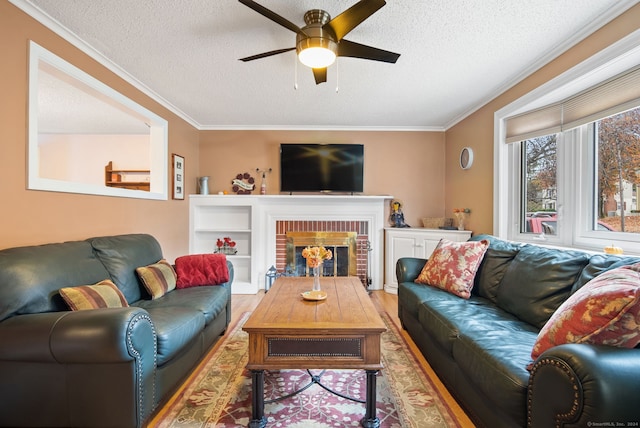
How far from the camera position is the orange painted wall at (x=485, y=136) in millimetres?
1925

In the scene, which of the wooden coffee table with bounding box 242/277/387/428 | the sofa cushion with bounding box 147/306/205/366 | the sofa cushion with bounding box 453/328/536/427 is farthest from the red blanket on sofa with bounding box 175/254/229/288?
the sofa cushion with bounding box 453/328/536/427

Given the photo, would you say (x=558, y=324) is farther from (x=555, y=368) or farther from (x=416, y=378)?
(x=416, y=378)

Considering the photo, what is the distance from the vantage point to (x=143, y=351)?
1471 mm

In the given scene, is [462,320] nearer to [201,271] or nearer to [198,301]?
[198,301]

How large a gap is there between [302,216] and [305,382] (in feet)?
8.73

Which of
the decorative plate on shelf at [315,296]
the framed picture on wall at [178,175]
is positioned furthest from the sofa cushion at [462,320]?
the framed picture on wall at [178,175]

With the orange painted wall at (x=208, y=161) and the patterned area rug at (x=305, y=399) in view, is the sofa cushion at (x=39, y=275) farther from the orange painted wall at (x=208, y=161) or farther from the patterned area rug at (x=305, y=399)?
the patterned area rug at (x=305, y=399)

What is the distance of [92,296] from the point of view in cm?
175

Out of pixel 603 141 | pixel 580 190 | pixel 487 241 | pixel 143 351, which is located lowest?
pixel 143 351

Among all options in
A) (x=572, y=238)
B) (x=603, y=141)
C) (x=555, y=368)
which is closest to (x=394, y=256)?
(x=572, y=238)

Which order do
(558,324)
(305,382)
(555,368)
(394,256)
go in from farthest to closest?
1. (394,256)
2. (305,382)
3. (558,324)
4. (555,368)

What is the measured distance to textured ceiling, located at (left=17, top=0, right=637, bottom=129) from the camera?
187cm

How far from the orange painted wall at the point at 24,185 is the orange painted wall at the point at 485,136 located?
12.0 feet

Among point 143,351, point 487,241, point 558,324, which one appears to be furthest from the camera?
point 487,241
